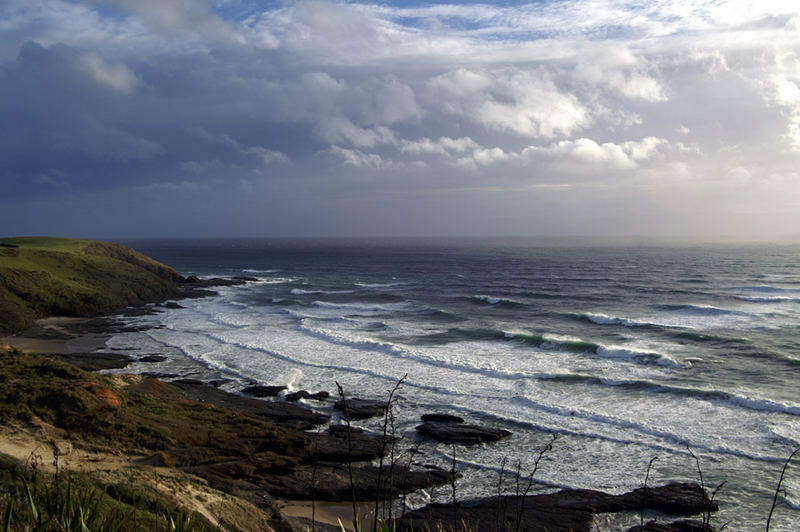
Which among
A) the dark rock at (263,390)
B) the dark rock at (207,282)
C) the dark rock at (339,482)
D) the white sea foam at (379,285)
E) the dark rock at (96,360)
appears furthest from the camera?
the dark rock at (207,282)

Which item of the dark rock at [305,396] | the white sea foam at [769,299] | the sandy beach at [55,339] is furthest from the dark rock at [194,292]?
the white sea foam at [769,299]

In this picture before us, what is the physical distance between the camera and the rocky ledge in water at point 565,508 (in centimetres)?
1341

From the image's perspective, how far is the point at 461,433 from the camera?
1948 cm

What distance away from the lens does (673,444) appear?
18.6 meters

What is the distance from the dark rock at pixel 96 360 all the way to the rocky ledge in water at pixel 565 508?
23766 millimetres

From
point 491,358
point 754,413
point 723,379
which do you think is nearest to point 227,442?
point 491,358

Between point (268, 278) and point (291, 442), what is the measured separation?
2712 inches

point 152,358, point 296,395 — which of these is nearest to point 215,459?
point 296,395

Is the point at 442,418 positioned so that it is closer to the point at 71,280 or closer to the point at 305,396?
the point at 305,396

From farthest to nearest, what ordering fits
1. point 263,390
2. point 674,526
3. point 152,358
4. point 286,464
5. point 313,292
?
point 313,292 → point 152,358 → point 263,390 → point 286,464 → point 674,526

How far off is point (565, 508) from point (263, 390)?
1575 centimetres

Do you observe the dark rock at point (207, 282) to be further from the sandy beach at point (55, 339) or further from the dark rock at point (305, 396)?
the dark rock at point (305, 396)

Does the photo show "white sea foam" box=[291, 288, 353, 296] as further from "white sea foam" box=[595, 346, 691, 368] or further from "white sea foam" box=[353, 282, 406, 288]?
"white sea foam" box=[595, 346, 691, 368]

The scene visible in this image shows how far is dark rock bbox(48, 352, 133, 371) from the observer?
29859mm
